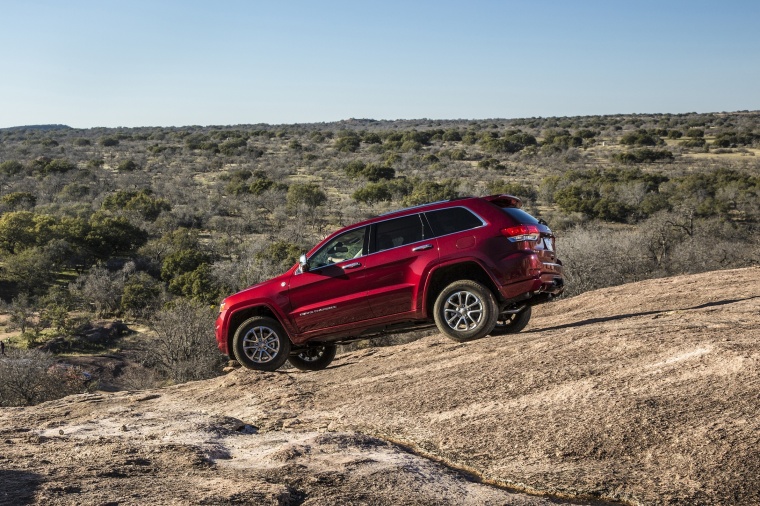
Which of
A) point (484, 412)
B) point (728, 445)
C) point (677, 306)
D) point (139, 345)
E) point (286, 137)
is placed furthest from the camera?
point (286, 137)

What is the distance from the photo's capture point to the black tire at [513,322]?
996 centimetres

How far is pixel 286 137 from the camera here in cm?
9475

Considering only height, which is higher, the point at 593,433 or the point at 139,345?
the point at 593,433

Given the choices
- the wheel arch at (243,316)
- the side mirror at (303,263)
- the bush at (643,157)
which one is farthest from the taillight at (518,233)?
the bush at (643,157)

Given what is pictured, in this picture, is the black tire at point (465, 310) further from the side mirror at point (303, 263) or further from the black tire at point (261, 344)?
the black tire at point (261, 344)

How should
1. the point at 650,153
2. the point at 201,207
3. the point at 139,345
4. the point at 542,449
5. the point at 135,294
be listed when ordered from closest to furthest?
the point at 542,449 < the point at 139,345 < the point at 135,294 < the point at 201,207 < the point at 650,153

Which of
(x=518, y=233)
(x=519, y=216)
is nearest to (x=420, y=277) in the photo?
(x=518, y=233)

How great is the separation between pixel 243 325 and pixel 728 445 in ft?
19.4

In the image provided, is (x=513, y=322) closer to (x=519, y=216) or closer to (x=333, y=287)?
(x=519, y=216)

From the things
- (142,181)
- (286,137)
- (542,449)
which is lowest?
(542,449)

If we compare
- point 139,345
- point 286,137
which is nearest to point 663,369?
point 139,345

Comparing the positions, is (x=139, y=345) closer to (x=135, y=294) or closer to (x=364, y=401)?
(x=135, y=294)

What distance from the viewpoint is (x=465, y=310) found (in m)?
8.80

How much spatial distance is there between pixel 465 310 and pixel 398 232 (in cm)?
120
